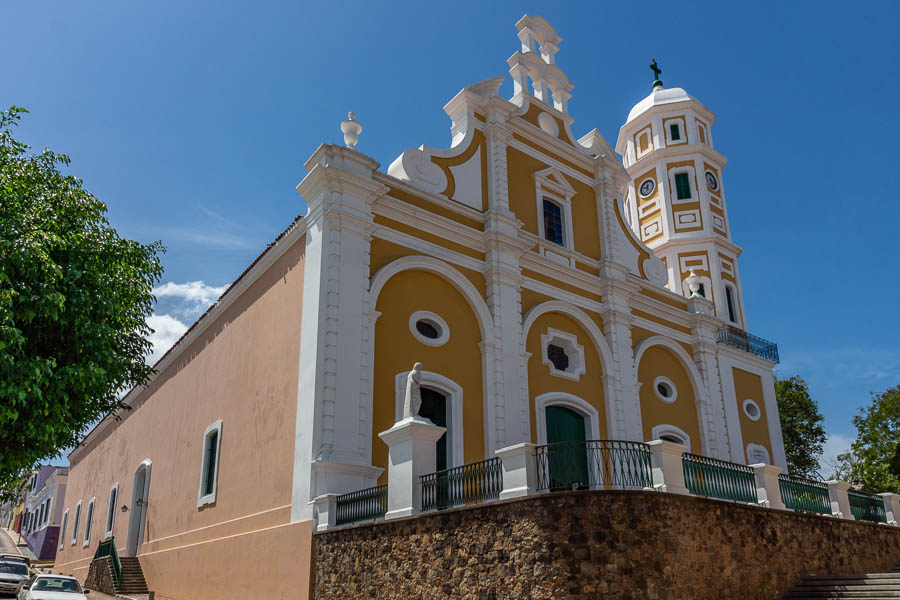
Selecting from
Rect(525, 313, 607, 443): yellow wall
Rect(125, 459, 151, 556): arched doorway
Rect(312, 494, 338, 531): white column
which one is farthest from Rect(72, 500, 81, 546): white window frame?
Rect(525, 313, 607, 443): yellow wall

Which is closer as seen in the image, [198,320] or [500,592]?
[500,592]

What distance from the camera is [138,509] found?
78.3 ft

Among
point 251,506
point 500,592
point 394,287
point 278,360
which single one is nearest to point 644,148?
point 394,287

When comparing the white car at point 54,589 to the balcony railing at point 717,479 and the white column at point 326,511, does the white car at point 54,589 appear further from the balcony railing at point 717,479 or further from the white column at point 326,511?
the balcony railing at point 717,479

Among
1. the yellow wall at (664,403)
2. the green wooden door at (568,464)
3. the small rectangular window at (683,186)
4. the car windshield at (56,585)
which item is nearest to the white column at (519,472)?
the green wooden door at (568,464)

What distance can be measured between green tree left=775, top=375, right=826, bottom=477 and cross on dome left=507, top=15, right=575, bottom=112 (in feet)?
62.7

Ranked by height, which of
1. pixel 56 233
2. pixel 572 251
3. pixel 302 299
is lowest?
pixel 302 299

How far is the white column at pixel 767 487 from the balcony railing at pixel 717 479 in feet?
0.31

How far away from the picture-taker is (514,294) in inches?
698

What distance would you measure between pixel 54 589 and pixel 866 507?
16.9 m

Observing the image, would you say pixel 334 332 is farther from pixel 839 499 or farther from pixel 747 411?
pixel 747 411

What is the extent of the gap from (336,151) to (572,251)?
7533 mm

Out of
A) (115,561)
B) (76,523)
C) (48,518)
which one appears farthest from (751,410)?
(48,518)

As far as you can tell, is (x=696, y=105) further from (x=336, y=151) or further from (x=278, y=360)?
(x=278, y=360)
